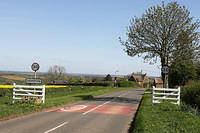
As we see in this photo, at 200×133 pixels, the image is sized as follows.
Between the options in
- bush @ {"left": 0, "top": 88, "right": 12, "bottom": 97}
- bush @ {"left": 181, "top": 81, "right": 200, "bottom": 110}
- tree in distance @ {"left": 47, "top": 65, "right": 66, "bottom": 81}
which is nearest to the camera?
bush @ {"left": 181, "top": 81, "right": 200, "bottom": 110}

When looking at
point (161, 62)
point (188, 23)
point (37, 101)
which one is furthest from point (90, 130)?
point (188, 23)

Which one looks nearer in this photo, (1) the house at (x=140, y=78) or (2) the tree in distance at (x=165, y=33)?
(2) the tree in distance at (x=165, y=33)

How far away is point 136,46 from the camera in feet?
82.1

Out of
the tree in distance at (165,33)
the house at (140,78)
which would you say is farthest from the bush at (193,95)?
the house at (140,78)

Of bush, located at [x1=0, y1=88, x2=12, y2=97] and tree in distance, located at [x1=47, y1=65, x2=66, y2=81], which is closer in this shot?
bush, located at [x1=0, y1=88, x2=12, y2=97]

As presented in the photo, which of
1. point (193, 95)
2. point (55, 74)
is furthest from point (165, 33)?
point (55, 74)

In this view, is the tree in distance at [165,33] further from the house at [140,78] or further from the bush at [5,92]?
the house at [140,78]

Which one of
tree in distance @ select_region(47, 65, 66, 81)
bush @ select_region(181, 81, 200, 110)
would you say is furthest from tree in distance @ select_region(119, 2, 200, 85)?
tree in distance @ select_region(47, 65, 66, 81)

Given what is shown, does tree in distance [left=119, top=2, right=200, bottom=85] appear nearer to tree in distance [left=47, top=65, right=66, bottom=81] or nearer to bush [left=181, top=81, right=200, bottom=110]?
bush [left=181, top=81, right=200, bottom=110]

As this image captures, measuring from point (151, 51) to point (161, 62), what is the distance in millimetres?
1475

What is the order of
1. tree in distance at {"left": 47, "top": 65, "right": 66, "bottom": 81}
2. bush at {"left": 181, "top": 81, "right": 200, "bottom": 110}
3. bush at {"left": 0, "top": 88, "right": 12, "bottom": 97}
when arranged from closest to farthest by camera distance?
bush at {"left": 181, "top": 81, "right": 200, "bottom": 110} → bush at {"left": 0, "top": 88, "right": 12, "bottom": 97} → tree in distance at {"left": 47, "top": 65, "right": 66, "bottom": 81}

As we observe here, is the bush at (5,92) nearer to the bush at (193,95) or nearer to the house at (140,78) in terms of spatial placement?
the bush at (193,95)

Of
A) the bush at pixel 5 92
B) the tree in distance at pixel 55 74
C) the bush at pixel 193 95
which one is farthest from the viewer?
the tree in distance at pixel 55 74

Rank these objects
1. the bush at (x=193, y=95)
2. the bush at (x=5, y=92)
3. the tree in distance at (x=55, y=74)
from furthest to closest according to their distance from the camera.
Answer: the tree in distance at (x=55, y=74), the bush at (x=5, y=92), the bush at (x=193, y=95)
